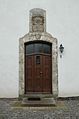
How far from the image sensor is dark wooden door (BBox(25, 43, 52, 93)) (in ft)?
43.4

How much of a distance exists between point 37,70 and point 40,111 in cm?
335

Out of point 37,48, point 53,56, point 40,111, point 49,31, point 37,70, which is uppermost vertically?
point 49,31

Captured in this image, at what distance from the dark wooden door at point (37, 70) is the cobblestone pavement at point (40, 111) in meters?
1.51

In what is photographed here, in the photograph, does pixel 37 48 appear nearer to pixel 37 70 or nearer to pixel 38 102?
pixel 37 70

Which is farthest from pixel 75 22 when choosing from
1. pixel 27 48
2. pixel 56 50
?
pixel 27 48

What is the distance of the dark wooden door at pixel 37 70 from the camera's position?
13234 millimetres

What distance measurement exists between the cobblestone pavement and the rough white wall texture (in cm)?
126

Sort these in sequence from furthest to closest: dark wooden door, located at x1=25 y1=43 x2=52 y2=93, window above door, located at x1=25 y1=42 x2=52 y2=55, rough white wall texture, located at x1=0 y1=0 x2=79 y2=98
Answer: window above door, located at x1=25 y1=42 x2=52 y2=55 < dark wooden door, located at x1=25 y1=43 x2=52 y2=93 < rough white wall texture, located at x1=0 y1=0 x2=79 y2=98

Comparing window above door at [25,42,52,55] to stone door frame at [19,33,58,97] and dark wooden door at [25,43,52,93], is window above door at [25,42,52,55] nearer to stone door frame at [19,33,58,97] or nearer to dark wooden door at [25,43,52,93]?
dark wooden door at [25,43,52,93]

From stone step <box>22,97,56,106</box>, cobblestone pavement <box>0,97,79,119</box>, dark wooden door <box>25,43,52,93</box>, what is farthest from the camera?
dark wooden door <box>25,43,52,93</box>

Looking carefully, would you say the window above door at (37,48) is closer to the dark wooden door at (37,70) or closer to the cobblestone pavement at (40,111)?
the dark wooden door at (37,70)

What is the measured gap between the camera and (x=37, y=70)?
13.3 metres

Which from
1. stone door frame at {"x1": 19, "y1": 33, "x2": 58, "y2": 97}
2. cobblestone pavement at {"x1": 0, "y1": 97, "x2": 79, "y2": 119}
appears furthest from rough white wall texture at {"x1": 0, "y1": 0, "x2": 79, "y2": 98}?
cobblestone pavement at {"x1": 0, "y1": 97, "x2": 79, "y2": 119}

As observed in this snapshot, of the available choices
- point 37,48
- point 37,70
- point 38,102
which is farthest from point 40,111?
point 37,48
